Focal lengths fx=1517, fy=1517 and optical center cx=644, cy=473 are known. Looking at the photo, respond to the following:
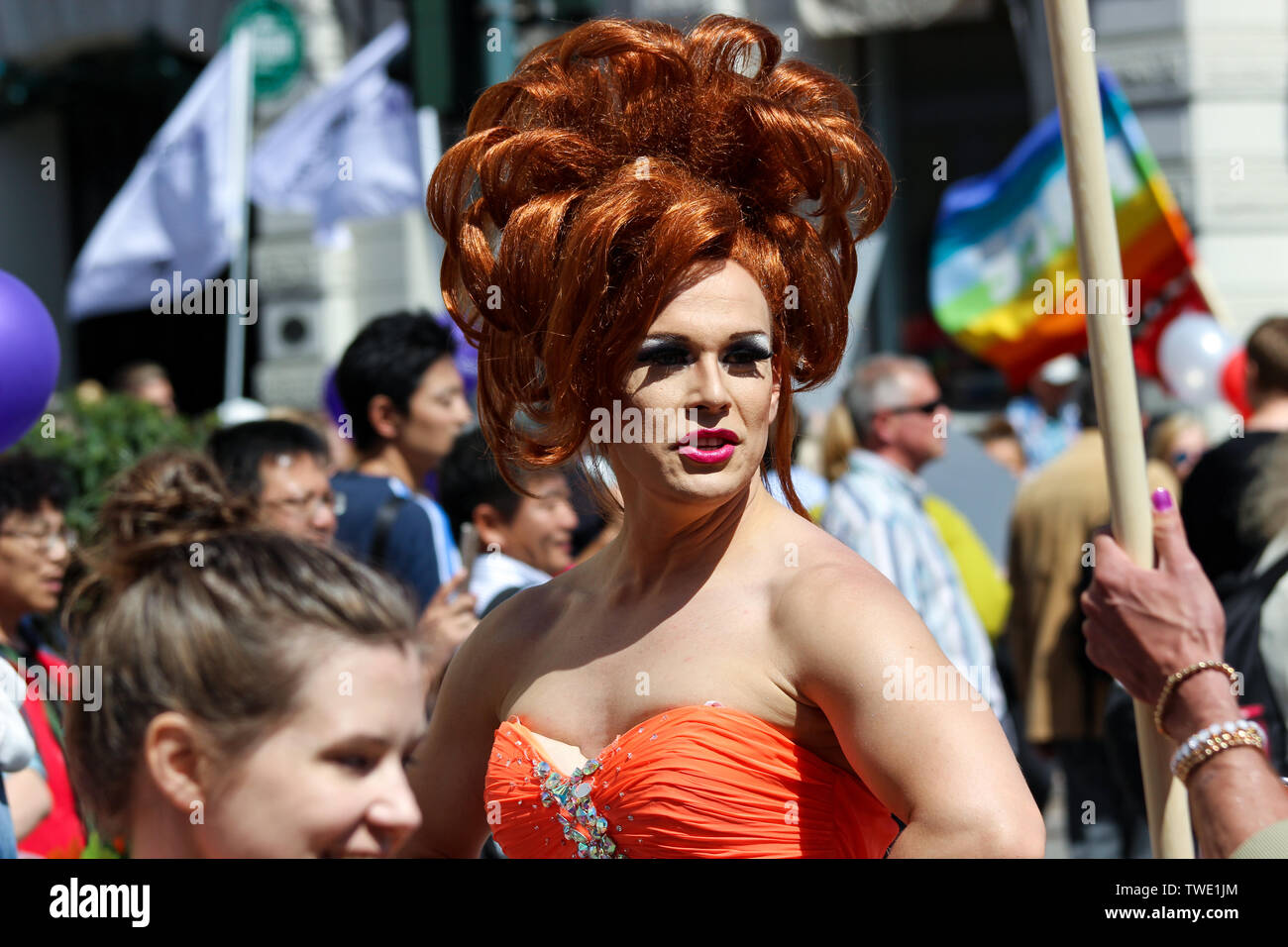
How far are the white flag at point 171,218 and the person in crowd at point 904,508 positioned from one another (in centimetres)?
400

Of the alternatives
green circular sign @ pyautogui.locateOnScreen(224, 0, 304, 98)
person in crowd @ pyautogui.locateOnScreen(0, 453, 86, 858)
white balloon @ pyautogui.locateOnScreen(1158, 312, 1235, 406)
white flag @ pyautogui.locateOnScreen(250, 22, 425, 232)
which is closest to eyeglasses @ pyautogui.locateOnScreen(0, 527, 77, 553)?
person in crowd @ pyautogui.locateOnScreen(0, 453, 86, 858)

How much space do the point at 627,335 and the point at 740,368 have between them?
0.50 ft

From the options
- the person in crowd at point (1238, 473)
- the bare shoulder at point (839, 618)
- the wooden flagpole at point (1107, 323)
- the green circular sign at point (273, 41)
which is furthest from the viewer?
the green circular sign at point (273, 41)

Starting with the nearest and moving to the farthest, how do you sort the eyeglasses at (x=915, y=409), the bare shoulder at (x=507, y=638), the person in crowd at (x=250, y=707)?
1. the person in crowd at (x=250, y=707)
2. the bare shoulder at (x=507, y=638)
3. the eyeglasses at (x=915, y=409)

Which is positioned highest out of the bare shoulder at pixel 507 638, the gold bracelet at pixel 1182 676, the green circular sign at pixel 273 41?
the green circular sign at pixel 273 41

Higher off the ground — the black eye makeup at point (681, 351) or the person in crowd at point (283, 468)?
the person in crowd at point (283, 468)

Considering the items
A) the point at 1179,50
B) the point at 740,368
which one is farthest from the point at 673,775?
the point at 1179,50

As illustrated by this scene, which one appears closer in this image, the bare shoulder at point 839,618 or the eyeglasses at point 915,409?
the bare shoulder at point 839,618

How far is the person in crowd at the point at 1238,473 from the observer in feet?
10.3

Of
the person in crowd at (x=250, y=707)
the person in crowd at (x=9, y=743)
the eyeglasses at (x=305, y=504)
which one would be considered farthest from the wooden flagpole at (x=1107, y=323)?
the eyeglasses at (x=305, y=504)

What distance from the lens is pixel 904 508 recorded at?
493 centimetres

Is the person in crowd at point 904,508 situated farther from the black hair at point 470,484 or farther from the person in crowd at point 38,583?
the person in crowd at point 38,583

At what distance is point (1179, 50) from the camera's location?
895cm

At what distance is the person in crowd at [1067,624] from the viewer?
18.5 ft
